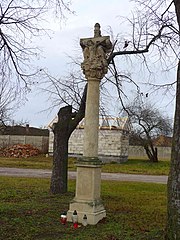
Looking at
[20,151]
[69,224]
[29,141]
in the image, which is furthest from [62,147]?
[29,141]

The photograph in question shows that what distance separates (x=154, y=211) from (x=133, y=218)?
176 centimetres

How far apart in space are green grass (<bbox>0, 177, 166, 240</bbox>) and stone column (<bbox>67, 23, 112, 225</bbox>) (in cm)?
41

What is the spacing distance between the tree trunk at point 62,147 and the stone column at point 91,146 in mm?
4405

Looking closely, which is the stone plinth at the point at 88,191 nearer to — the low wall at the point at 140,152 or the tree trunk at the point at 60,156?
the tree trunk at the point at 60,156

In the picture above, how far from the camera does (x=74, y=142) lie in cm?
3741

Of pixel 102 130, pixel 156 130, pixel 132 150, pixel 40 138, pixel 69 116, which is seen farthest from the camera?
pixel 132 150

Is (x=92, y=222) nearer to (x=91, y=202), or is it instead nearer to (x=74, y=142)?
(x=91, y=202)

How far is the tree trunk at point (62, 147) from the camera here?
13891 mm

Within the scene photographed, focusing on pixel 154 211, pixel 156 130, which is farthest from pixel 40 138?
pixel 154 211

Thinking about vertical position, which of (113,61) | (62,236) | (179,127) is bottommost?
(62,236)

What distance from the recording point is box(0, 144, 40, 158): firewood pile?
40.3 meters

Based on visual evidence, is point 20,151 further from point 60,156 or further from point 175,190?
point 175,190

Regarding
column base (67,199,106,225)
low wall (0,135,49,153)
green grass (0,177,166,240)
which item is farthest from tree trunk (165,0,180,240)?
low wall (0,135,49,153)

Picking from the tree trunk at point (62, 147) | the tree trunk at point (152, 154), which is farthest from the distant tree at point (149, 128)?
the tree trunk at point (62, 147)
